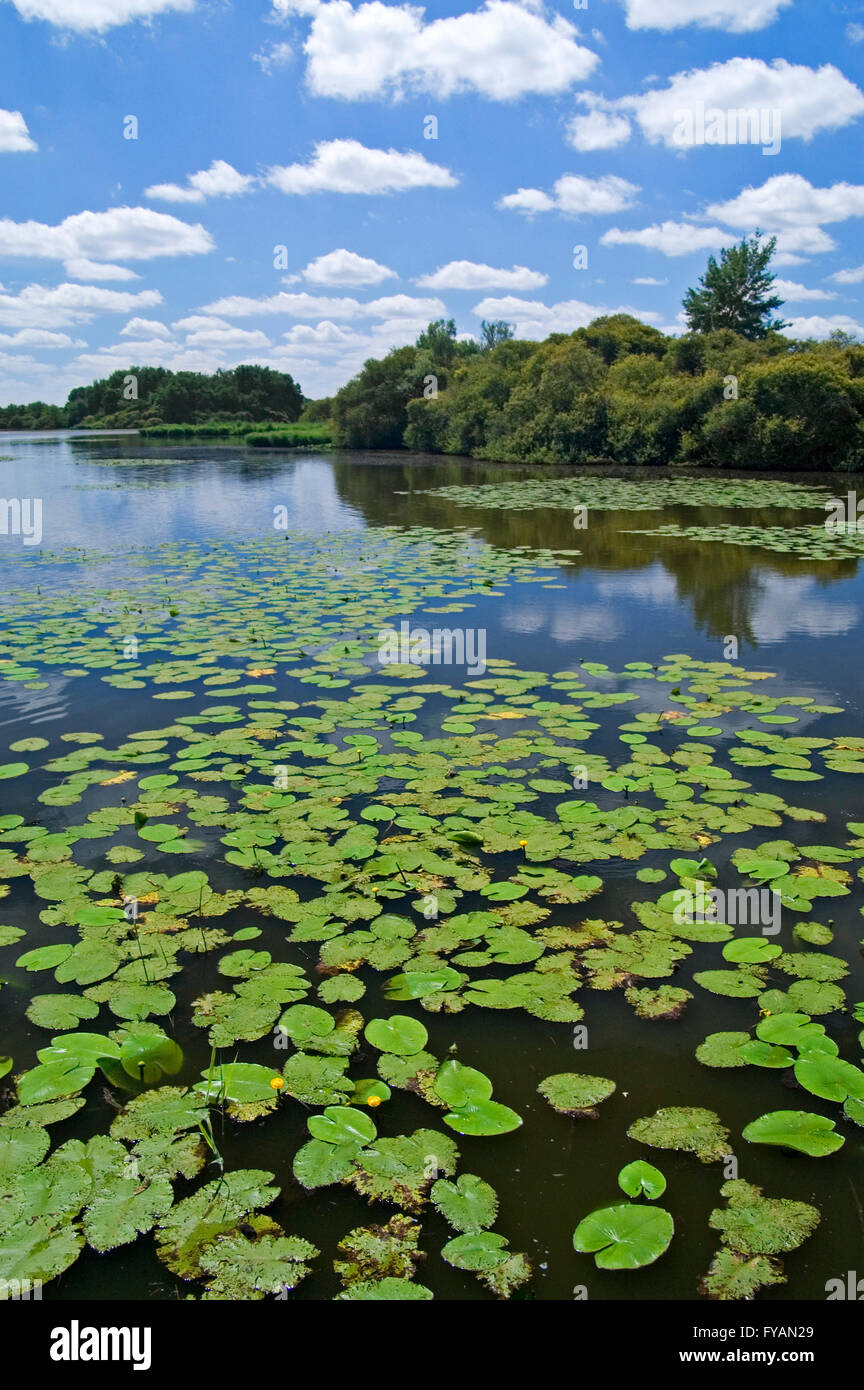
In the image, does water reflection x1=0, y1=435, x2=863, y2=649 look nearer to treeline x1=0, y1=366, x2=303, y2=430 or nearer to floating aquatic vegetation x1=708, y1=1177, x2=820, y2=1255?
floating aquatic vegetation x1=708, y1=1177, x2=820, y2=1255

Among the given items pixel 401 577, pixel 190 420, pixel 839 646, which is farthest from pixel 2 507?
pixel 190 420

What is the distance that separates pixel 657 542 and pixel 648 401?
1576 cm

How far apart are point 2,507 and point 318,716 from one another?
15.3 meters

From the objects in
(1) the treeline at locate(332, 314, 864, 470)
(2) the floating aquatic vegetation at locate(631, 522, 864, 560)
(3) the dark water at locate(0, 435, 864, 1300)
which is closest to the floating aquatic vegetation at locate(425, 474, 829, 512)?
(1) the treeline at locate(332, 314, 864, 470)

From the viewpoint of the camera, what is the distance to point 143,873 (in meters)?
3.20

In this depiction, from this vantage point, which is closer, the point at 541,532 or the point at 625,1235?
the point at 625,1235

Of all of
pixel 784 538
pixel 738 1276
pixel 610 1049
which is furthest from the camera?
pixel 784 538

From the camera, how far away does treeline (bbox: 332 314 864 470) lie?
72.3ft

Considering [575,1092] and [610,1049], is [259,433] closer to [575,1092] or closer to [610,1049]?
[610,1049]

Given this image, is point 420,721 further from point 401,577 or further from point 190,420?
point 190,420

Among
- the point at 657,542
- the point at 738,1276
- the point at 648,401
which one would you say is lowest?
the point at 738,1276

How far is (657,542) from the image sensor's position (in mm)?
11625

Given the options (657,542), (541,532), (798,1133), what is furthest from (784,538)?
(798,1133)

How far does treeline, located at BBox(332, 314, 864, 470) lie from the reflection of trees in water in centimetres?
274
